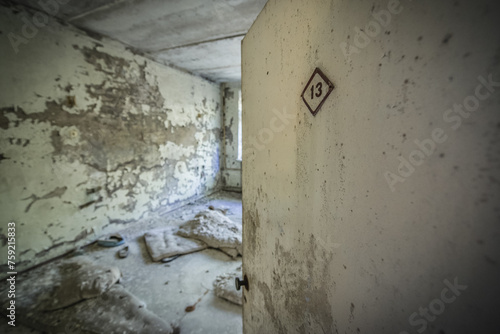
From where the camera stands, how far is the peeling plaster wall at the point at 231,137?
5.24 meters

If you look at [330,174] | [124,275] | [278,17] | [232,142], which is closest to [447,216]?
[330,174]

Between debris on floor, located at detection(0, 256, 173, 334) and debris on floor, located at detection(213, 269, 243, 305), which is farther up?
debris on floor, located at detection(0, 256, 173, 334)

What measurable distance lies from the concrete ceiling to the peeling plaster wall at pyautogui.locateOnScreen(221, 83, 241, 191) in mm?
1763

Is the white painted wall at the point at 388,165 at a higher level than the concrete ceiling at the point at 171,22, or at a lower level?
lower

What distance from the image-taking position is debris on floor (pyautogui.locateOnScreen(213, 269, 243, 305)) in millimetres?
1891

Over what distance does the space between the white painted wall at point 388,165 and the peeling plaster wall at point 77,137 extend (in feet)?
8.99

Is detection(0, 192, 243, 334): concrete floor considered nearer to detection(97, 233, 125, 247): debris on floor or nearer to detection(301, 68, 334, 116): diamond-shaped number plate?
detection(97, 233, 125, 247): debris on floor

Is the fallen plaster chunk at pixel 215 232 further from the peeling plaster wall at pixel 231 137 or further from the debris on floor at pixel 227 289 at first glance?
the peeling plaster wall at pixel 231 137

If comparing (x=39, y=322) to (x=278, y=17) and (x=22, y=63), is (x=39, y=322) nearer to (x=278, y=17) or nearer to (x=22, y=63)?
(x=22, y=63)

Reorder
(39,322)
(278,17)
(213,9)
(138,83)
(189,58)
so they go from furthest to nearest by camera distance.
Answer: (189,58), (138,83), (213,9), (39,322), (278,17)

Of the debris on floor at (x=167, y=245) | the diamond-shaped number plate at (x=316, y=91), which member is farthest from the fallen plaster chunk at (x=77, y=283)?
the diamond-shaped number plate at (x=316, y=91)

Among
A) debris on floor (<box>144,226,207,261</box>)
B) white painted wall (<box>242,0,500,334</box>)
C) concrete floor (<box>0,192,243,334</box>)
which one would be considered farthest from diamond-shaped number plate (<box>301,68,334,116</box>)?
debris on floor (<box>144,226,207,261</box>)

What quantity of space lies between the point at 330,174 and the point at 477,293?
0.33m

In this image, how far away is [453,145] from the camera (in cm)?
33
